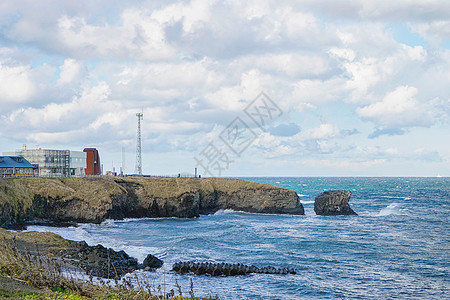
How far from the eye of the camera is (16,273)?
1747 cm

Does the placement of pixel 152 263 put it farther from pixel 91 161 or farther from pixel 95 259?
pixel 91 161

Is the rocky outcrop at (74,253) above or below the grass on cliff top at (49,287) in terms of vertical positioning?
below

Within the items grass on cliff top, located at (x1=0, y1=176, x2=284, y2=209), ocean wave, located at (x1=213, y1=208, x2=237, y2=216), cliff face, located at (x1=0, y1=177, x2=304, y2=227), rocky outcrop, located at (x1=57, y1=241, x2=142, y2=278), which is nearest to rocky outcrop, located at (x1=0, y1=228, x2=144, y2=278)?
rocky outcrop, located at (x1=57, y1=241, x2=142, y2=278)

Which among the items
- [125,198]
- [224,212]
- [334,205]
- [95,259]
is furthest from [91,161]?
[95,259]

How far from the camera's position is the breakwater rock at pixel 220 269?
29.2 meters

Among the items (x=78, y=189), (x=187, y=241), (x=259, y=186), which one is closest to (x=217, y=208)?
(x=259, y=186)

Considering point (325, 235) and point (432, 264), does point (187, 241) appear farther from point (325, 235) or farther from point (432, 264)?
point (432, 264)

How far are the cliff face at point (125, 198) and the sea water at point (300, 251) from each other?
3138mm

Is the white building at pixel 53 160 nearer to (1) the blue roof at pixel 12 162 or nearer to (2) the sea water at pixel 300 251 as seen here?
(1) the blue roof at pixel 12 162

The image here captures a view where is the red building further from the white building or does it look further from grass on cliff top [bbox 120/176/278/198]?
grass on cliff top [bbox 120/176/278/198]

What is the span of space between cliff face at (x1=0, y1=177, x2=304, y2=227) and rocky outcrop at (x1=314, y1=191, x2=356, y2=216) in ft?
11.5

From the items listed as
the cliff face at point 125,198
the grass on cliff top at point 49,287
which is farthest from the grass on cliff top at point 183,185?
the grass on cliff top at point 49,287

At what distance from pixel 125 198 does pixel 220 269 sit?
36.6 m

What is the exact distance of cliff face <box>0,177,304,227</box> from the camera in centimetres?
5019
